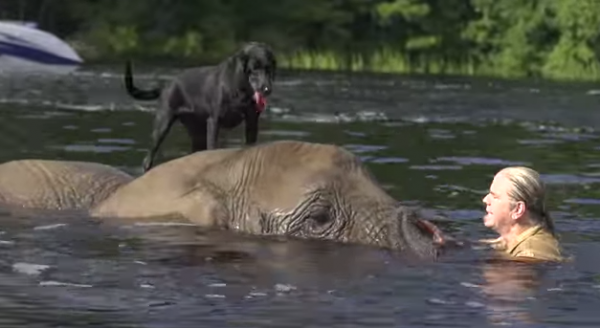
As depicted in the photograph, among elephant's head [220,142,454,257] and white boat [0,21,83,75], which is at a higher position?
elephant's head [220,142,454,257]

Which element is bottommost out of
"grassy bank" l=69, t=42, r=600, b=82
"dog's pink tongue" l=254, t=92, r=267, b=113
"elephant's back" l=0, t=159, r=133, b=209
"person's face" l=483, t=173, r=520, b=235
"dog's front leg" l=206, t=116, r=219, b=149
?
"grassy bank" l=69, t=42, r=600, b=82

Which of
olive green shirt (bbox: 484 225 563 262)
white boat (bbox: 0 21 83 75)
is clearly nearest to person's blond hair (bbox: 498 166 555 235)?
olive green shirt (bbox: 484 225 563 262)

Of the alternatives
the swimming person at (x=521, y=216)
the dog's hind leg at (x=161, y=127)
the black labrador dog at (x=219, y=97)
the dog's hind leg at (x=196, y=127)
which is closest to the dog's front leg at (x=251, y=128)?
the black labrador dog at (x=219, y=97)

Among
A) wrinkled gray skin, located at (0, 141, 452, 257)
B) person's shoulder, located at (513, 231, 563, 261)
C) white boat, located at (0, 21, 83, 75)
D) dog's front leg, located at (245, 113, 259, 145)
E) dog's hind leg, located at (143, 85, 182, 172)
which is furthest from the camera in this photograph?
white boat, located at (0, 21, 83, 75)

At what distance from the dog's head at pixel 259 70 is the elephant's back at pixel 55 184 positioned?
2365 millimetres

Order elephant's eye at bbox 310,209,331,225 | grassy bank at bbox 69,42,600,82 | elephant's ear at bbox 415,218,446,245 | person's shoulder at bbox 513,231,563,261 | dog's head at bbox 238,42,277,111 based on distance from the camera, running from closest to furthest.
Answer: person's shoulder at bbox 513,231,563,261, elephant's ear at bbox 415,218,446,245, elephant's eye at bbox 310,209,331,225, dog's head at bbox 238,42,277,111, grassy bank at bbox 69,42,600,82

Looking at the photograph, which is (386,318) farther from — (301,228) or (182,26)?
(182,26)

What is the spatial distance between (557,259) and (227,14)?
48.4m

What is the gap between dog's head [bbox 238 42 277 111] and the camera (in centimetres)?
1371

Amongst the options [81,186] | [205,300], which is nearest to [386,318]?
[205,300]

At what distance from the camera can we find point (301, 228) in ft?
33.2

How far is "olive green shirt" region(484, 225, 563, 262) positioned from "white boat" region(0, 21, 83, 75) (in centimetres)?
2689

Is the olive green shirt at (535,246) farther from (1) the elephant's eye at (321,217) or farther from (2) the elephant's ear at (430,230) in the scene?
(1) the elephant's eye at (321,217)

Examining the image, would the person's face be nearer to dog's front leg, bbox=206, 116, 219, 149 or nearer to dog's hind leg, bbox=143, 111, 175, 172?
dog's front leg, bbox=206, 116, 219, 149
